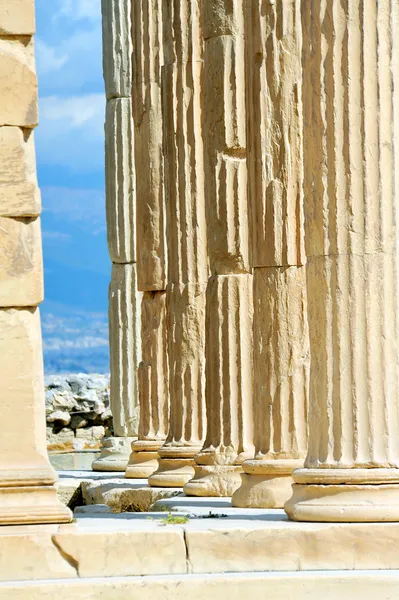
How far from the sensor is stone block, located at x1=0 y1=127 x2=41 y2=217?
1227 cm

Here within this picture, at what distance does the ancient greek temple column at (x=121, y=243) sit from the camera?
1088 inches

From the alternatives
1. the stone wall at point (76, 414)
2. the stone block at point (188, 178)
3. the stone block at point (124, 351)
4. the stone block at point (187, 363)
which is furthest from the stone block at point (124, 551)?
→ the stone wall at point (76, 414)

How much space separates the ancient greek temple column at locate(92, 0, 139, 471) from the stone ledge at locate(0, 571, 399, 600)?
50.6 feet

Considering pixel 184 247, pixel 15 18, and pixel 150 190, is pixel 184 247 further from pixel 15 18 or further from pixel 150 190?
pixel 15 18

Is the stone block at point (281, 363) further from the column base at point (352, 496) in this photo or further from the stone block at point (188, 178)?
the stone block at point (188, 178)

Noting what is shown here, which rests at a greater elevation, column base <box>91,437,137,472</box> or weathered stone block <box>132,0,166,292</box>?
weathered stone block <box>132,0,166,292</box>

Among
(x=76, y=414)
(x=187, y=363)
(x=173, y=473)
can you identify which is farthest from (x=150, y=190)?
(x=76, y=414)

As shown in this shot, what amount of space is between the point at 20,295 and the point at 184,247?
8310 mm

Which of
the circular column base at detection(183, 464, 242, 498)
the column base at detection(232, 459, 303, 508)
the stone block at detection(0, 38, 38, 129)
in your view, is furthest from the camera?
the circular column base at detection(183, 464, 242, 498)

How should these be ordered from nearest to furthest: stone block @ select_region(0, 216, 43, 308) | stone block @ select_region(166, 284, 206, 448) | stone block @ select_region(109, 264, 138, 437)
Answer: stone block @ select_region(0, 216, 43, 308) < stone block @ select_region(166, 284, 206, 448) < stone block @ select_region(109, 264, 138, 437)

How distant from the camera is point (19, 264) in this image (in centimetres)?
1224

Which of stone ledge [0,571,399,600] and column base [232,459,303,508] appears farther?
column base [232,459,303,508]

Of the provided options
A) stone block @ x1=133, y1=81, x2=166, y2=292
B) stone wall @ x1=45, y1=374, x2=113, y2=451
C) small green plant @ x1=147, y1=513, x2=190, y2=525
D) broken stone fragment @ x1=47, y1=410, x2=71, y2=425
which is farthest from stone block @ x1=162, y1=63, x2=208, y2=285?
broken stone fragment @ x1=47, y1=410, x2=71, y2=425

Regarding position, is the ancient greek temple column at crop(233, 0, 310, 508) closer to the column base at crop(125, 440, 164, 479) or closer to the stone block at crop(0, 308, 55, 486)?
the stone block at crop(0, 308, 55, 486)
